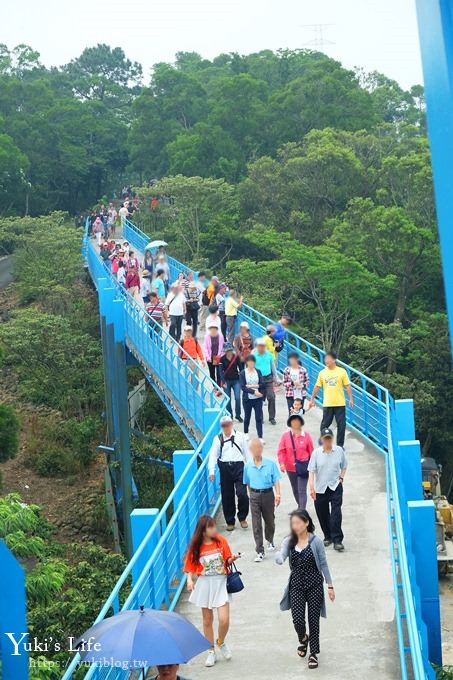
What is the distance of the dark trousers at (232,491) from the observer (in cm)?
1080

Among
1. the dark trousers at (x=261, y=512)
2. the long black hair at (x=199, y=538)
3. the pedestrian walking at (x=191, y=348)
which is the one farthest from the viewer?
the pedestrian walking at (x=191, y=348)

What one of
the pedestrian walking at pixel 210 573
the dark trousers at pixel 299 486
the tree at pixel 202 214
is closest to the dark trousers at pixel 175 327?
the dark trousers at pixel 299 486

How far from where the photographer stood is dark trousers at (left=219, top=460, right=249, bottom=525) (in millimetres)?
10805

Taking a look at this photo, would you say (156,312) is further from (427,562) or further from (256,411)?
(427,562)

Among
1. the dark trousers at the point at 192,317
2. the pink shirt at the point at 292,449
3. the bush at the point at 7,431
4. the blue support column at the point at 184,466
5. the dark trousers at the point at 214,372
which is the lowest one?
the bush at the point at 7,431

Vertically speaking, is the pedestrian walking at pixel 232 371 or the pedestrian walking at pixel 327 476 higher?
the pedestrian walking at pixel 232 371

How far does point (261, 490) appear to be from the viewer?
1003 cm

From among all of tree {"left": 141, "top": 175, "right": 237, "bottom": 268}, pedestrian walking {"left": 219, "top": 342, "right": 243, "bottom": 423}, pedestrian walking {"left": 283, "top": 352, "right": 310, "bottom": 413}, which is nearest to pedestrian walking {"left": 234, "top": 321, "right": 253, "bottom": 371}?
pedestrian walking {"left": 219, "top": 342, "right": 243, "bottom": 423}

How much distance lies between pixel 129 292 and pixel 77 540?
6.27 meters

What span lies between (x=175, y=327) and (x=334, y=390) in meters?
6.74

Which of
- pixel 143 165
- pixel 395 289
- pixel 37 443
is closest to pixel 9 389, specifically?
pixel 37 443

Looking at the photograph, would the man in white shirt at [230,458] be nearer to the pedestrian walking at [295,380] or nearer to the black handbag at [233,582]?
the black handbag at [233,582]

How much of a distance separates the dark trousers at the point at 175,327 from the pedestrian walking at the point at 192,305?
0.32 m

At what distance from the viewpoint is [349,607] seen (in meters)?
8.95
